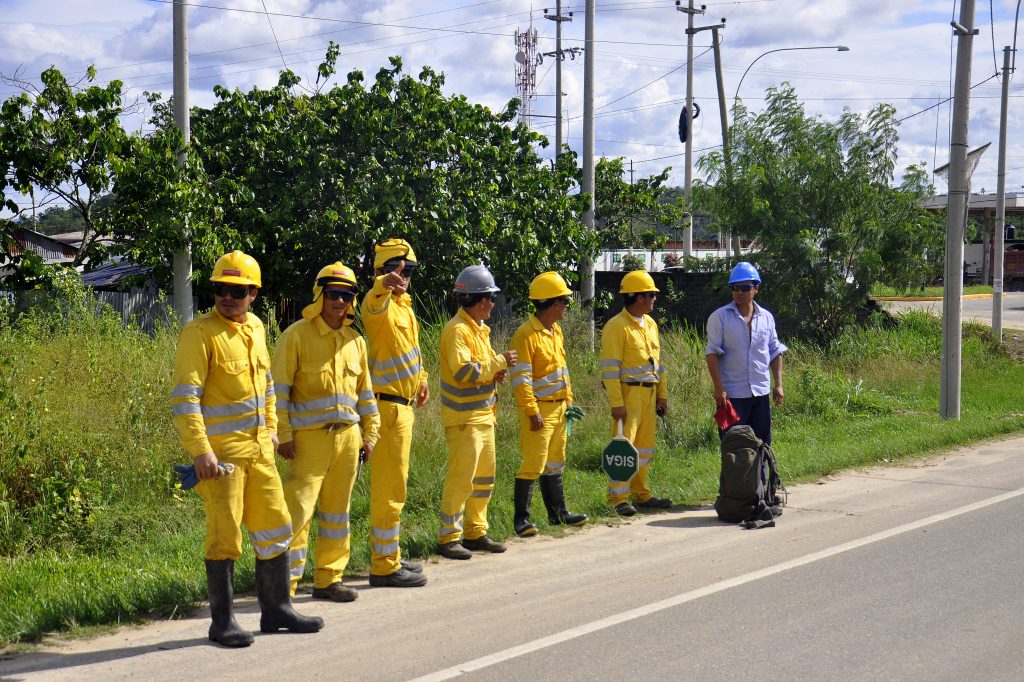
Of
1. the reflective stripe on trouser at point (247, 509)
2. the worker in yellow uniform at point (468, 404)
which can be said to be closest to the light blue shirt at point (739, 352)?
the worker in yellow uniform at point (468, 404)

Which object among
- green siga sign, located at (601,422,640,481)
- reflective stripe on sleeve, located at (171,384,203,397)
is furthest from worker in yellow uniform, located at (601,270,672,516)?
reflective stripe on sleeve, located at (171,384,203,397)

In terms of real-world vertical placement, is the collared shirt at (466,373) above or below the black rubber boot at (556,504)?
above

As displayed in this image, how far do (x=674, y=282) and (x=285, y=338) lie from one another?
17998mm

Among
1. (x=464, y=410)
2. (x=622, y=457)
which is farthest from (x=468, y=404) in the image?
(x=622, y=457)

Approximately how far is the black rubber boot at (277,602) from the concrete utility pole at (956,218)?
445 inches

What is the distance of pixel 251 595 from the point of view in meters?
6.69

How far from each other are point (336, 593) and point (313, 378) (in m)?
1.33

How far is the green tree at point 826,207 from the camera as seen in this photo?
62.7 ft

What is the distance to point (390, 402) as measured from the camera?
702cm

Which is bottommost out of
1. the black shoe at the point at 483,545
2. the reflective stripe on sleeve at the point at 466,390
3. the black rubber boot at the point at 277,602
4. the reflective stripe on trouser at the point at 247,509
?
the black shoe at the point at 483,545

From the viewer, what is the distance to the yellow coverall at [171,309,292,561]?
18.0 ft

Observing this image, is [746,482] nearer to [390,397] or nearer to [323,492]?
[390,397]

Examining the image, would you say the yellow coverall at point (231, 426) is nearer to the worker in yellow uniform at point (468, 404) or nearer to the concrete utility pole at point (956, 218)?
the worker in yellow uniform at point (468, 404)

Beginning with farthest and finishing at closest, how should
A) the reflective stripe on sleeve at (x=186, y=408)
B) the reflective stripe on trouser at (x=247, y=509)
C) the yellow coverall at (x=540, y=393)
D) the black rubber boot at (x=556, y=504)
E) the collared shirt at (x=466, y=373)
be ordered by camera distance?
the black rubber boot at (x=556, y=504) → the yellow coverall at (x=540, y=393) → the collared shirt at (x=466, y=373) → the reflective stripe on trouser at (x=247, y=509) → the reflective stripe on sleeve at (x=186, y=408)
